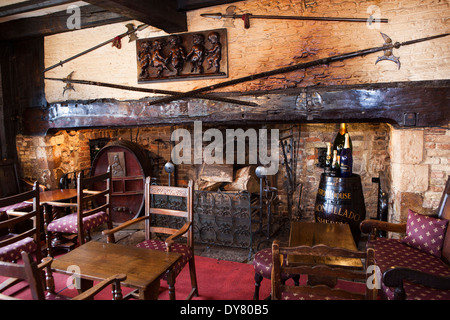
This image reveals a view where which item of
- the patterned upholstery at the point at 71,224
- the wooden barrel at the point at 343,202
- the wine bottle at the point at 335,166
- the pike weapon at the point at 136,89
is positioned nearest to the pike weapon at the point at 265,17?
the pike weapon at the point at 136,89

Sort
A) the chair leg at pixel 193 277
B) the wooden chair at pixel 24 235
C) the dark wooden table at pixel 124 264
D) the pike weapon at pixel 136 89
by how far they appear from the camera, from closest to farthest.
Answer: the dark wooden table at pixel 124 264 < the wooden chair at pixel 24 235 < the chair leg at pixel 193 277 < the pike weapon at pixel 136 89

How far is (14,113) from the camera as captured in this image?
14.1ft

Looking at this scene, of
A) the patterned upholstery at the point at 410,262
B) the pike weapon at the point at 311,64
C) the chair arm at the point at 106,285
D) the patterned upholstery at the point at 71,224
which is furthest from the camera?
the patterned upholstery at the point at 71,224

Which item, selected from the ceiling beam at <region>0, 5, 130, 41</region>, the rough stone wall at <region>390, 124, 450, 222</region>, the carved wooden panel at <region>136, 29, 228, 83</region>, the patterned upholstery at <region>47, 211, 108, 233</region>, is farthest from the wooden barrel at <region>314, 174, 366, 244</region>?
the ceiling beam at <region>0, 5, 130, 41</region>

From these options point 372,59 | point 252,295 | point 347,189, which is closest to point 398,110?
point 372,59

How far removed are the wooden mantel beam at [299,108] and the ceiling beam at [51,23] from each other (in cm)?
99

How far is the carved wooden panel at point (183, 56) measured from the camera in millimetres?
3270

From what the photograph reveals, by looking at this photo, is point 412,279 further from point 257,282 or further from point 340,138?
point 340,138

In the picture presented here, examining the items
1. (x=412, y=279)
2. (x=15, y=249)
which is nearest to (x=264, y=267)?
(x=412, y=279)

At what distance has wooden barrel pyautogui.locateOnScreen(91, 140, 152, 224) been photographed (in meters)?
4.42

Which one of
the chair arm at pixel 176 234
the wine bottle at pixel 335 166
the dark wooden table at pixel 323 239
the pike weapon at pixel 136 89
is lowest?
the dark wooden table at pixel 323 239

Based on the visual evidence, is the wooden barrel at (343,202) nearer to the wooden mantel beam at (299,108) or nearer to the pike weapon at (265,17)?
the wooden mantel beam at (299,108)

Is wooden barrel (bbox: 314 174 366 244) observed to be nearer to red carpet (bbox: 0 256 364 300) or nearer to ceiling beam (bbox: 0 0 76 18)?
red carpet (bbox: 0 256 364 300)

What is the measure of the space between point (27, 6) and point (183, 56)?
78.2 inches
